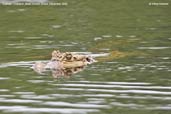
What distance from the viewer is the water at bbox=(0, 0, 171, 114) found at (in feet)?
40.0

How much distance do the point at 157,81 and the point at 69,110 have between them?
2844 millimetres

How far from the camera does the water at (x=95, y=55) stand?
1220 cm

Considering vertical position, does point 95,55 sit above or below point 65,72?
above

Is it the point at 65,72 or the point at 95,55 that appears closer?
the point at 65,72

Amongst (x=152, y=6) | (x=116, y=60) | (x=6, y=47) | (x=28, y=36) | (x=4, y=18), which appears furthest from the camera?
(x=152, y=6)

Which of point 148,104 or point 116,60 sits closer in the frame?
point 148,104

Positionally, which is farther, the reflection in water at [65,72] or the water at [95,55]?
the reflection in water at [65,72]

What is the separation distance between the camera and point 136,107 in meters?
11.8

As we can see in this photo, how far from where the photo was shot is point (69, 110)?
1155cm

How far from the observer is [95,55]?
17.4 m

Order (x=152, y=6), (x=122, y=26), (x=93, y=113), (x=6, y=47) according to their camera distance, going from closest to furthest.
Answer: (x=93, y=113)
(x=6, y=47)
(x=122, y=26)
(x=152, y=6)

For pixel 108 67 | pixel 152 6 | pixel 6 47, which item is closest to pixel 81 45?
pixel 6 47

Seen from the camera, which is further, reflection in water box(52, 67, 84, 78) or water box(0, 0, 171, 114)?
reflection in water box(52, 67, 84, 78)

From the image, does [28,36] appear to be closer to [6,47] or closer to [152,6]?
[6,47]
